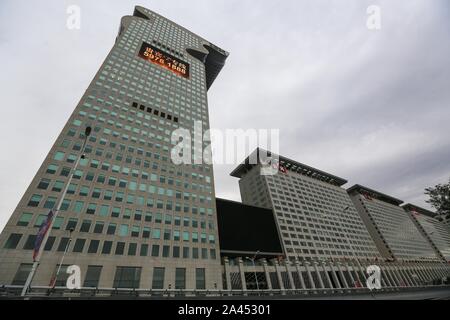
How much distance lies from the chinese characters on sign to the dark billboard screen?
56247 millimetres

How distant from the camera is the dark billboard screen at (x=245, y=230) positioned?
6033 cm

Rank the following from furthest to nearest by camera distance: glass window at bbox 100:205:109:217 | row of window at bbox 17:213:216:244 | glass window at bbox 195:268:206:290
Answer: glass window at bbox 195:268:206:290
glass window at bbox 100:205:109:217
row of window at bbox 17:213:216:244

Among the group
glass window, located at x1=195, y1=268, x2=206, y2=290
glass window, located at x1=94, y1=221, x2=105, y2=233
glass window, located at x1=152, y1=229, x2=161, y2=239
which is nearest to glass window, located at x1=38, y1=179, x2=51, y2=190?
glass window, located at x1=94, y1=221, x2=105, y2=233

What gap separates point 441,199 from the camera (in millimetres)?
21375

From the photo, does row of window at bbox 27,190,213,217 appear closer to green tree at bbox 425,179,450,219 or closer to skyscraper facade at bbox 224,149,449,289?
skyscraper facade at bbox 224,149,449,289

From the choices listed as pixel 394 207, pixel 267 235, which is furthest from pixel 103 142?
pixel 394 207

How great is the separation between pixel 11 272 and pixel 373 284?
105548 mm

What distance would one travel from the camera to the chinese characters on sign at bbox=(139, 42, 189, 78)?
7688 centimetres

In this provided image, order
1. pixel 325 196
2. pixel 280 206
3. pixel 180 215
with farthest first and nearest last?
pixel 325 196 → pixel 280 206 → pixel 180 215

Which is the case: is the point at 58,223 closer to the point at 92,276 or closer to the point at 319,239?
the point at 92,276
